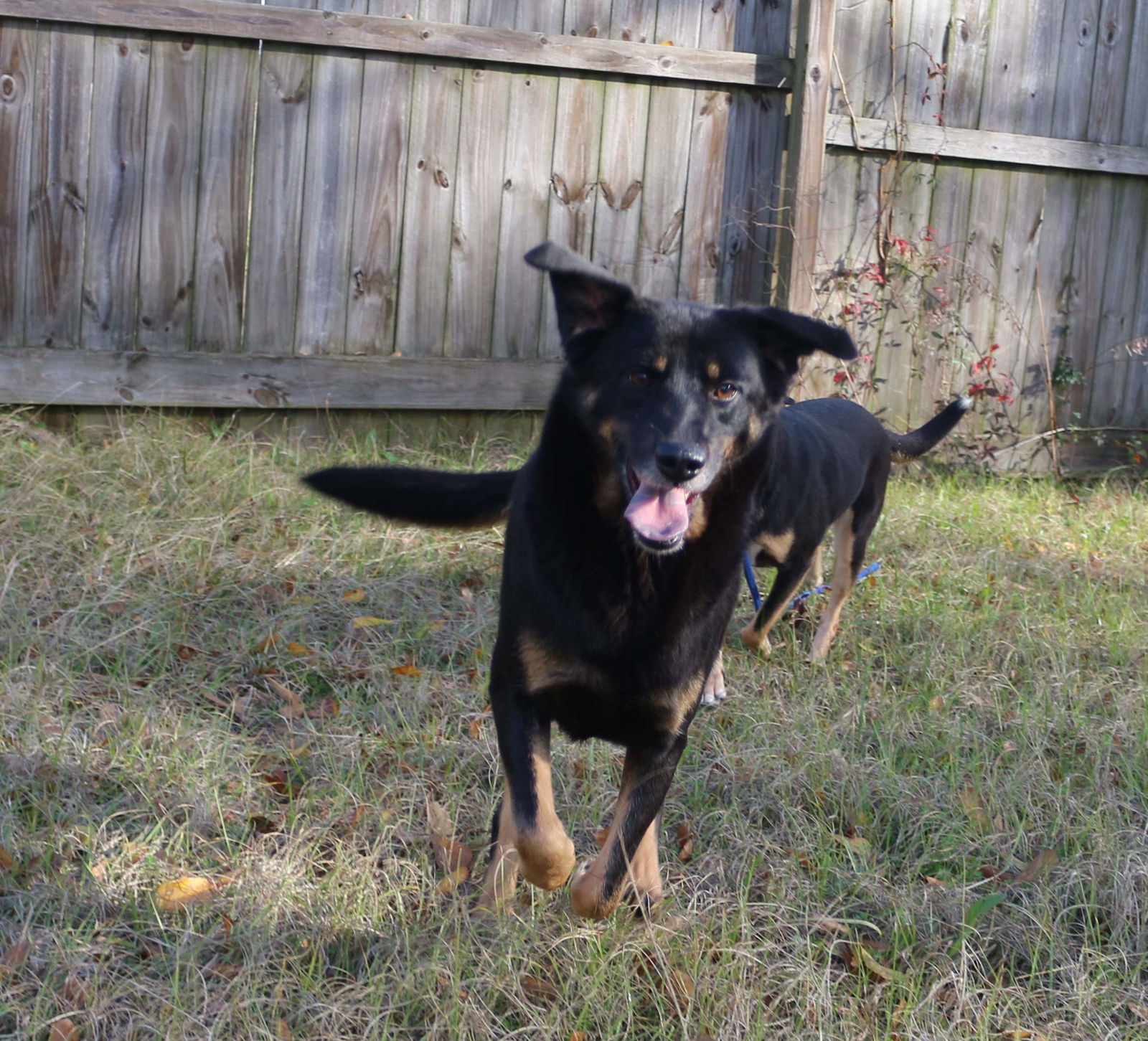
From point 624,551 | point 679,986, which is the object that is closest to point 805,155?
point 624,551

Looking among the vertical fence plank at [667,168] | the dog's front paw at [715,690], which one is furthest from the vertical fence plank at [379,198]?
the dog's front paw at [715,690]

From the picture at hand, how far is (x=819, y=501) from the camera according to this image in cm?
418

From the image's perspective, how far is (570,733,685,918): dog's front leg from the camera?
7.97ft

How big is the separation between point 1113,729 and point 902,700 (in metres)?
0.60

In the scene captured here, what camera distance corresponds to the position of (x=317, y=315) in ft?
18.3

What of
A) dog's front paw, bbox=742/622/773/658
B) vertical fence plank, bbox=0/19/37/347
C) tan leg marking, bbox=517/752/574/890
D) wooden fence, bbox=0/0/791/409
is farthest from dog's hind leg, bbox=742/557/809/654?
vertical fence plank, bbox=0/19/37/347

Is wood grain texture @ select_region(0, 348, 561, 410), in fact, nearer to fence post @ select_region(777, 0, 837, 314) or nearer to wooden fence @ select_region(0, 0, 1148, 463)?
wooden fence @ select_region(0, 0, 1148, 463)

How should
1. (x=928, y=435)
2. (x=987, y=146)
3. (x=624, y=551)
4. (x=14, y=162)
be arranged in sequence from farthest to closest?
(x=987, y=146)
(x=928, y=435)
(x=14, y=162)
(x=624, y=551)

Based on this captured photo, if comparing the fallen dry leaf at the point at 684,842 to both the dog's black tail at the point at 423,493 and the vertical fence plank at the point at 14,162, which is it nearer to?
the dog's black tail at the point at 423,493

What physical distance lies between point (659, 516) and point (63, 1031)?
1445 mm

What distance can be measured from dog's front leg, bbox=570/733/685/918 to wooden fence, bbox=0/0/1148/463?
3.45m

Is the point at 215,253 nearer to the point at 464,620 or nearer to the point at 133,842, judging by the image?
the point at 464,620

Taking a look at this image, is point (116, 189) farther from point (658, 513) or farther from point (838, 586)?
point (658, 513)

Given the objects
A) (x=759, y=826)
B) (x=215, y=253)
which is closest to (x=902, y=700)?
(x=759, y=826)
